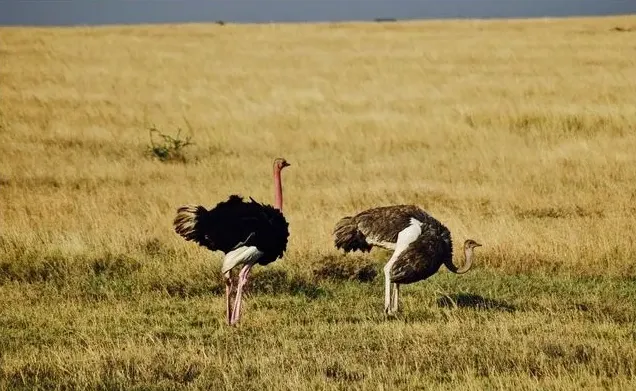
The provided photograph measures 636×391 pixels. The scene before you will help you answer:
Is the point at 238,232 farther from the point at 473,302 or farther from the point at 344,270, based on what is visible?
the point at 344,270

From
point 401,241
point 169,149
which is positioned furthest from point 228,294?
point 169,149

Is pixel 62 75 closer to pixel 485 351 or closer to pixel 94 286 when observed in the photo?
pixel 94 286

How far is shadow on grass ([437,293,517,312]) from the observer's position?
10477 mm

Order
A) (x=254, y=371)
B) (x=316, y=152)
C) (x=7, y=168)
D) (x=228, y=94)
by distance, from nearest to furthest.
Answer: (x=254, y=371), (x=7, y=168), (x=316, y=152), (x=228, y=94)

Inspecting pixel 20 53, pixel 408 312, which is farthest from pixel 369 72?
pixel 408 312

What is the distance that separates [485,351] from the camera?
8.56 meters

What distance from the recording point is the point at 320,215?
15.3 metres

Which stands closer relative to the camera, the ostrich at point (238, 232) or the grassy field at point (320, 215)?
the grassy field at point (320, 215)

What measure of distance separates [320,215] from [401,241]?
5162 mm

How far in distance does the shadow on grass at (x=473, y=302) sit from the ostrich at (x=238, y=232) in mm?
1780

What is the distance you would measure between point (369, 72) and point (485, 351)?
1052 inches

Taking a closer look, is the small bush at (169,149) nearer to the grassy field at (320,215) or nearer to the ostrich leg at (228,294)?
the grassy field at (320,215)

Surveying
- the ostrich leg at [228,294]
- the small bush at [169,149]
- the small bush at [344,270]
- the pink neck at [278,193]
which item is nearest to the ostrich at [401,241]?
the pink neck at [278,193]

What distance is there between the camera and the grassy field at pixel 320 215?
330 inches
